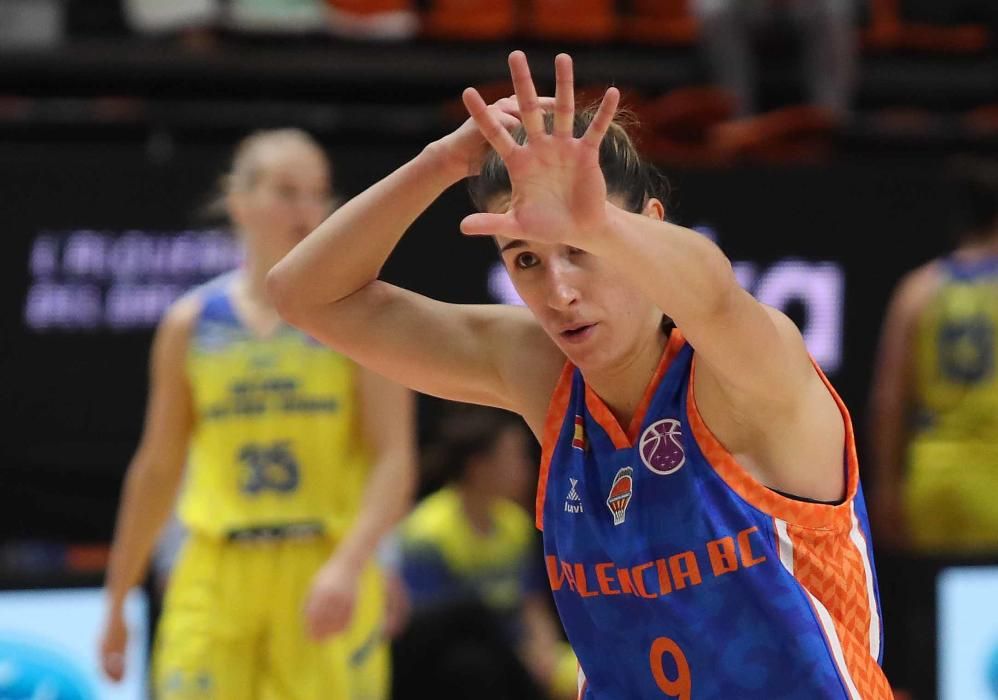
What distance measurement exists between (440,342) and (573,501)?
0.41 m

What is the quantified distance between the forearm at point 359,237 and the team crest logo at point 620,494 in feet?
1.64

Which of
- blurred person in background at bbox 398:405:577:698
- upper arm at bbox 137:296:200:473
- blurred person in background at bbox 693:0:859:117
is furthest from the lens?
blurred person in background at bbox 693:0:859:117

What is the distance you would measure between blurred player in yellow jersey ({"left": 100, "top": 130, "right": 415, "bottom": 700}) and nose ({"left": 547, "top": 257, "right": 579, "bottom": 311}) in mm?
2079

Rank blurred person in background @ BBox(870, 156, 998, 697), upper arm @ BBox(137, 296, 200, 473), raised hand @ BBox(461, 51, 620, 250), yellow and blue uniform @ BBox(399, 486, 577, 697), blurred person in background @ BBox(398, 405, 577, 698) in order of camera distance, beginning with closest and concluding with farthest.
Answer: raised hand @ BBox(461, 51, 620, 250), upper arm @ BBox(137, 296, 200, 473), blurred person in background @ BBox(398, 405, 577, 698), yellow and blue uniform @ BBox(399, 486, 577, 697), blurred person in background @ BBox(870, 156, 998, 697)

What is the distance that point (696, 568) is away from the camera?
6.94 ft

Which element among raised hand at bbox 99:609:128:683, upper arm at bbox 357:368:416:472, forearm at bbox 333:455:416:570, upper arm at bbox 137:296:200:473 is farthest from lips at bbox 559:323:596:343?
raised hand at bbox 99:609:128:683

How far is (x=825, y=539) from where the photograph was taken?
2.14 m

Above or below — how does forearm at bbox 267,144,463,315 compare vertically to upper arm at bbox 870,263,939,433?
above

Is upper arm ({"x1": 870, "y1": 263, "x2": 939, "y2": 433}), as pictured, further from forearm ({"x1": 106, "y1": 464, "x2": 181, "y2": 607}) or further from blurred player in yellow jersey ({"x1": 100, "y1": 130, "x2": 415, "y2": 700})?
forearm ({"x1": 106, "y1": 464, "x2": 181, "y2": 607})

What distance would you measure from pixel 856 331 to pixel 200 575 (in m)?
3.48

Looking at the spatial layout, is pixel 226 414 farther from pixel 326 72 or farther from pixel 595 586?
pixel 326 72

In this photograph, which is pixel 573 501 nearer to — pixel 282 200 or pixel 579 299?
pixel 579 299

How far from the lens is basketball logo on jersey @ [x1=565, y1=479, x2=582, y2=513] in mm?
2244

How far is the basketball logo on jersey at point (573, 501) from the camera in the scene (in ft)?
7.36
